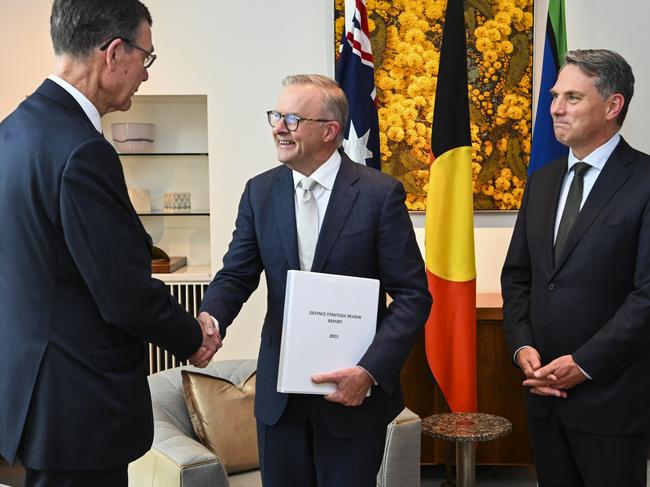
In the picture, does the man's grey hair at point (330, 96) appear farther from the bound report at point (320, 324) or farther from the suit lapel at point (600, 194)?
the suit lapel at point (600, 194)

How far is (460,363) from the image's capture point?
3531mm

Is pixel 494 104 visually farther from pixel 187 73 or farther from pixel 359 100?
pixel 187 73

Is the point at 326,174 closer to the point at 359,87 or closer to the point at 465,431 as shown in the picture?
the point at 465,431

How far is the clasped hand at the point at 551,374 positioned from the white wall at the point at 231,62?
2.15m

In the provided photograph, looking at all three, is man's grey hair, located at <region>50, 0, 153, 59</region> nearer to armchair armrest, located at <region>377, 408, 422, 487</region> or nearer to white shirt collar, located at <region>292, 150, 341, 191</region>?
white shirt collar, located at <region>292, 150, 341, 191</region>

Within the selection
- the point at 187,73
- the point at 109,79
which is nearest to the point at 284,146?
the point at 109,79

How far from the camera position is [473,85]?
14.4ft

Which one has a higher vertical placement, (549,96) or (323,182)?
(549,96)

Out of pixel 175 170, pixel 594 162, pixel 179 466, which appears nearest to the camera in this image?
pixel 594 162

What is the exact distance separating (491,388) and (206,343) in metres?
2.18

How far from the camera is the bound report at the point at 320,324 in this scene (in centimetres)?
195

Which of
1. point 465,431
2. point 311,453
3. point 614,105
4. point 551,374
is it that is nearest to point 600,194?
point 614,105

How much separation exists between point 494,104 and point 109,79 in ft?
10.2

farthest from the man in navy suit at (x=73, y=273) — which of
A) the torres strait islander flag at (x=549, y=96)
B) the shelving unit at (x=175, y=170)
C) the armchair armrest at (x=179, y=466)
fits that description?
the shelving unit at (x=175, y=170)
